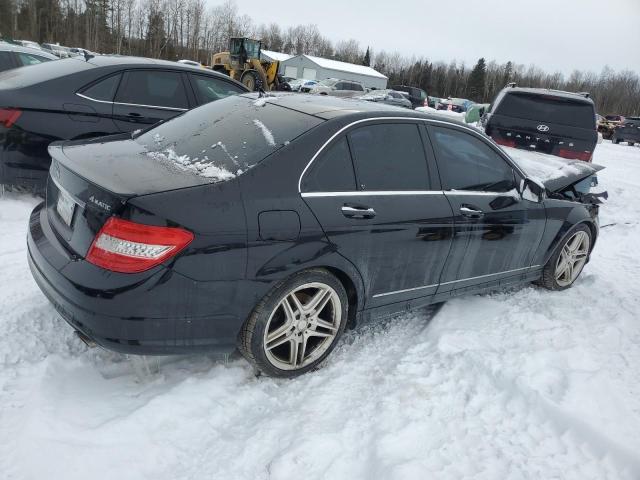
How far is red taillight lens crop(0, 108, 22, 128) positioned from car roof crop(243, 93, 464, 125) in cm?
256

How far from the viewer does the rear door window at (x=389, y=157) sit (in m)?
2.92

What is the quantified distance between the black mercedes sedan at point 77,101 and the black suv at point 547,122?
5.39 meters

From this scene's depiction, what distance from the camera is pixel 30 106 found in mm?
4617

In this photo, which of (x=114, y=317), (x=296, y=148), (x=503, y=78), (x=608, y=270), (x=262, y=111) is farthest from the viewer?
(x=503, y=78)

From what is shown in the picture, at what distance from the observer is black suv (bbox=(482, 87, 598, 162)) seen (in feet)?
26.0

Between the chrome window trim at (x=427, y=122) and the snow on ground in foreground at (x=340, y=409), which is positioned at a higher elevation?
the chrome window trim at (x=427, y=122)

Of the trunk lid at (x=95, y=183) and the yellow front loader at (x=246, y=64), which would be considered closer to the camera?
the trunk lid at (x=95, y=183)

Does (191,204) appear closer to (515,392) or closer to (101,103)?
(515,392)

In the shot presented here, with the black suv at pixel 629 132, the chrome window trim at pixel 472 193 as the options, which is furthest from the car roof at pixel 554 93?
the black suv at pixel 629 132

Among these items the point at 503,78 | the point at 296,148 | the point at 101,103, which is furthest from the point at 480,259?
the point at 503,78

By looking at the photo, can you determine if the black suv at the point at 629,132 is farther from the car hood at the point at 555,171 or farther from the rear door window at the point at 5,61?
the rear door window at the point at 5,61

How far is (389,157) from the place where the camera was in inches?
122

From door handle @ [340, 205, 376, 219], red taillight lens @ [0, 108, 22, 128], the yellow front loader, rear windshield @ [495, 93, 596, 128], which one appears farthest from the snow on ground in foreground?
the yellow front loader

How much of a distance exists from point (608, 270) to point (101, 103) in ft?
19.4
